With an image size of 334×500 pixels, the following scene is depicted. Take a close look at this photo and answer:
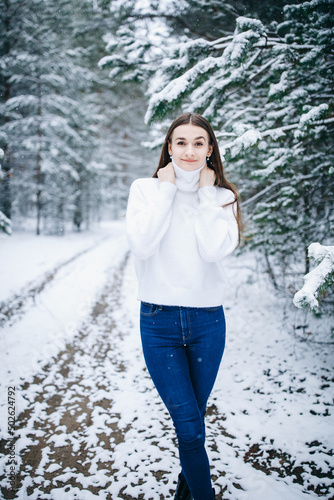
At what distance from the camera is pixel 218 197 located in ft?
6.09

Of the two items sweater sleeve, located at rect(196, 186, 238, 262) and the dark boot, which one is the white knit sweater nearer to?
sweater sleeve, located at rect(196, 186, 238, 262)

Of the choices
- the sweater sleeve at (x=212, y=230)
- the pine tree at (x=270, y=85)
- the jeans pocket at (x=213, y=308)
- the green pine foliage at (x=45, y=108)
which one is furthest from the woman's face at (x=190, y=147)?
the green pine foliage at (x=45, y=108)

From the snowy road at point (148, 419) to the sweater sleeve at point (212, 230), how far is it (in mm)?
2003

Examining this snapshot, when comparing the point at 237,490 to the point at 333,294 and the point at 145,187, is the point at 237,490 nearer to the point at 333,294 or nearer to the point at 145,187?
the point at 145,187

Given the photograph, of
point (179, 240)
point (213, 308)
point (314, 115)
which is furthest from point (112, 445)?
point (314, 115)

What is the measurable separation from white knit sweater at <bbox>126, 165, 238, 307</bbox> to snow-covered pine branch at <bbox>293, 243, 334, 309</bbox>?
0.48 metres

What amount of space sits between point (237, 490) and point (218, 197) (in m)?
2.32

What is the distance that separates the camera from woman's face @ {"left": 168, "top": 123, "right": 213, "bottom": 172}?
1.74m

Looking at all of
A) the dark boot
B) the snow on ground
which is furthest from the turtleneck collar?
the snow on ground

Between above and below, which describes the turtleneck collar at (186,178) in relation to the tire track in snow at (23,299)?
above

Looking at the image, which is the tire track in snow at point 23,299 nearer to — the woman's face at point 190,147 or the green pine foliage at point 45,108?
the woman's face at point 190,147

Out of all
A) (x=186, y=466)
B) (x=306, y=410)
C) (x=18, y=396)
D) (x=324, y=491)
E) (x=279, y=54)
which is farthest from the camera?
(x=279, y=54)

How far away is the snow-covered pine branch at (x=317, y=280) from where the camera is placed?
1.60 metres

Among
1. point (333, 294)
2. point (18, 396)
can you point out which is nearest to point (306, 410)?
point (333, 294)
